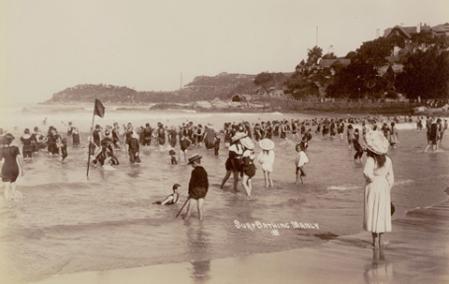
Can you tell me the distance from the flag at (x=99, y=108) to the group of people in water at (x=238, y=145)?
0.82 feet

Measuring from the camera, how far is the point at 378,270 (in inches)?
190

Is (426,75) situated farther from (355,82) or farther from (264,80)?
(264,80)

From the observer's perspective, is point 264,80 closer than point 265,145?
Yes

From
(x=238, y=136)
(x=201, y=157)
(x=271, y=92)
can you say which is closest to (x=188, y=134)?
(x=238, y=136)

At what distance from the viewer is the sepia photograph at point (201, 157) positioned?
193 inches

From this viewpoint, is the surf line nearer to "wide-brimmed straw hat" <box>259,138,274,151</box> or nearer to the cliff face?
the cliff face

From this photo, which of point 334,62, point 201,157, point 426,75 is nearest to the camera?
point 201,157

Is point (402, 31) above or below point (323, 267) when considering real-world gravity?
above

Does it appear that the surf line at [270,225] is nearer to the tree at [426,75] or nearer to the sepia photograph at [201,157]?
the sepia photograph at [201,157]

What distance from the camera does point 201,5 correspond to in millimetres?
5430

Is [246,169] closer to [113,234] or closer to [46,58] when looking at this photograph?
[113,234]

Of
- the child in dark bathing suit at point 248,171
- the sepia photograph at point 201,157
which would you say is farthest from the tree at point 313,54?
the child in dark bathing suit at point 248,171

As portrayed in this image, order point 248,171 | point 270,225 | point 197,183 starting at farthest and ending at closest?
point 248,171, point 197,183, point 270,225

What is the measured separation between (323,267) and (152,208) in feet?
4.98
